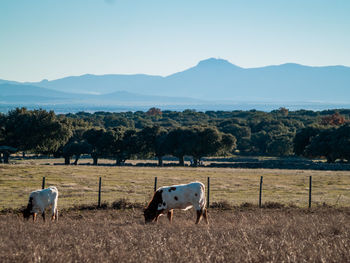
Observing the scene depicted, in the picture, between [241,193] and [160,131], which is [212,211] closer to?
[241,193]

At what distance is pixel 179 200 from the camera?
1733cm

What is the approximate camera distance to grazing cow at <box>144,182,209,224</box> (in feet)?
56.4

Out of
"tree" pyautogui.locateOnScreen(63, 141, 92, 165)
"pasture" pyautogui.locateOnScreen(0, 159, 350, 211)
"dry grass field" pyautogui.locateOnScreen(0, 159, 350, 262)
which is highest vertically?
"dry grass field" pyautogui.locateOnScreen(0, 159, 350, 262)

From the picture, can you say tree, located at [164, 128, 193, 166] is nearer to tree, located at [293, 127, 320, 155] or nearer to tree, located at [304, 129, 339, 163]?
tree, located at [304, 129, 339, 163]

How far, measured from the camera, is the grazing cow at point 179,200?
17203mm

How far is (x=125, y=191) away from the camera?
2886cm

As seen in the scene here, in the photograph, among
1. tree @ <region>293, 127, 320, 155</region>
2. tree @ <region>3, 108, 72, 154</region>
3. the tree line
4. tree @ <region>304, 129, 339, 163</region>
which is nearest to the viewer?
tree @ <region>3, 108, 72, 154</region>

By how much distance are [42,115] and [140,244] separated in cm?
5600

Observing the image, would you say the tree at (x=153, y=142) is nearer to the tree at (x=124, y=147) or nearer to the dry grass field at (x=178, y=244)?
the tree at (x=124, y=147)

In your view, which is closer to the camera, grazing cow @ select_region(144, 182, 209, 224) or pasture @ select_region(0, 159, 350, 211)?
grazing cow @ select_region(144, 182, 209, 224)

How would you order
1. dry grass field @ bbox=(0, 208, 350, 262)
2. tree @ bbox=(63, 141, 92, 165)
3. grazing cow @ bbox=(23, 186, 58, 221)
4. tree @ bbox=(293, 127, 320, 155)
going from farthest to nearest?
tree @ bbox=(293, 127, 320, 155)
tree @ bbox=(63, 141, 92, 165)
grazing cow @ bbox=(23, 186, 58, 221)
dry grass field @ bbox=(0, 208, 350, 262)

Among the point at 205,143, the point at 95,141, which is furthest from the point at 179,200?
the point at 95,141

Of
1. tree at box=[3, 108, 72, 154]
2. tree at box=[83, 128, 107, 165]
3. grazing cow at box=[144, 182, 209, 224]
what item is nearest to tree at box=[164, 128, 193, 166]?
tree at box=[83, 128, 107, 165]

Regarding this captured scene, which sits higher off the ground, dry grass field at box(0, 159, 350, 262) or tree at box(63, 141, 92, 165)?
dry grass field at box(0, 159, 350, 262)
